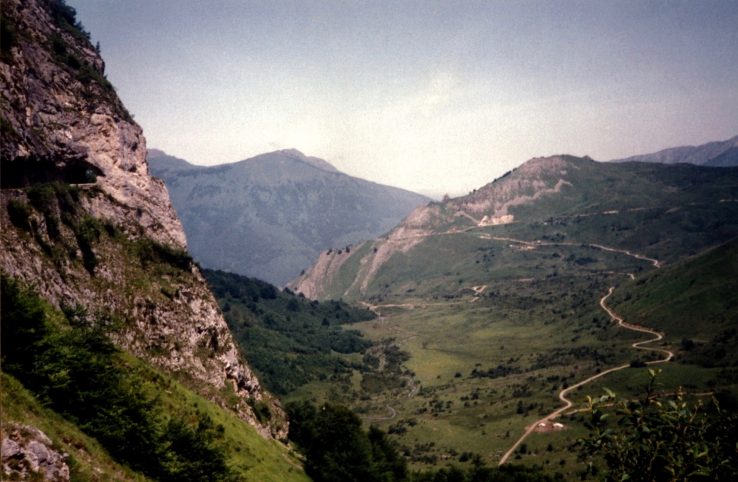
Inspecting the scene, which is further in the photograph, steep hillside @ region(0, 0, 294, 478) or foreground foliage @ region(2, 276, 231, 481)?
steep hillside @ region(0, 0, 294, 478)

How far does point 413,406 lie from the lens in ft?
589

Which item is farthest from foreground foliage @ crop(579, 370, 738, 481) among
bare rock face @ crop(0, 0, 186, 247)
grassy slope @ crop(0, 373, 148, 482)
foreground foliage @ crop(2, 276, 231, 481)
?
bare rock face @ crop(0, 0, 186, 247)

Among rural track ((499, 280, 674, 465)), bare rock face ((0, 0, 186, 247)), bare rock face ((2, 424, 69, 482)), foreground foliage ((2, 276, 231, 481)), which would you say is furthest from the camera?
rural track ((499, 280, 674, 465))

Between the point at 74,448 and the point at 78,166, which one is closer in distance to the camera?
the point at 74,448

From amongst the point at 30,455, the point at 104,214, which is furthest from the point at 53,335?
the point at 104,214

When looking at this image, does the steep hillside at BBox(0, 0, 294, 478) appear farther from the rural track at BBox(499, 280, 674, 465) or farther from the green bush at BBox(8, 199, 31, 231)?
the rural track at BBox(499, 280, 674, 465)

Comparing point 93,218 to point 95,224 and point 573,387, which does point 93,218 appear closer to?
point 95,224

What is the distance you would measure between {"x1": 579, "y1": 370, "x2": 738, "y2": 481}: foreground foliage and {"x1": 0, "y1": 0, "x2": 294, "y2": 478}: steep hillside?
42.9 m

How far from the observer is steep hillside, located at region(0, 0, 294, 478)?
46719 millimetres

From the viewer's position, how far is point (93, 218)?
59531 mm

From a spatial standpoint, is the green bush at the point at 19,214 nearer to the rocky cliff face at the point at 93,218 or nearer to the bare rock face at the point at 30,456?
the rocky cliff face at the point at 93,218

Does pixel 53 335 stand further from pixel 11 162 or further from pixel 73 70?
pixel 73 70

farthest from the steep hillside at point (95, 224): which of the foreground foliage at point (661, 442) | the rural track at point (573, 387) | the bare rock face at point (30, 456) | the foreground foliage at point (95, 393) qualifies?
the rural track at point (573, 387)

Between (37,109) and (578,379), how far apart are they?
168 metres
